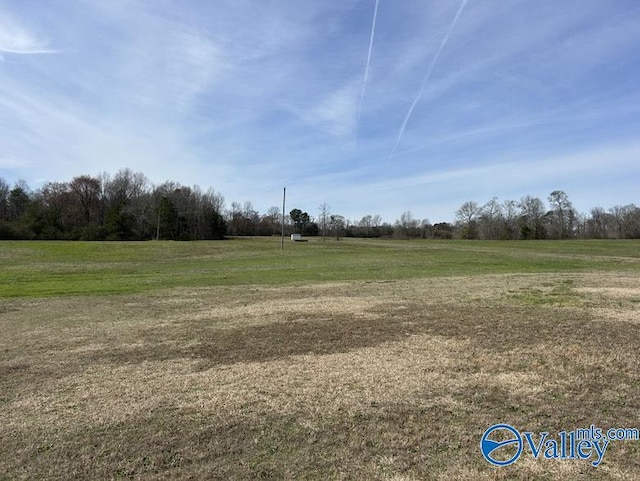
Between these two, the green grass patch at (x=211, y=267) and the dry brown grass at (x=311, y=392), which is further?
the green grass patch at (x=211, y=267)

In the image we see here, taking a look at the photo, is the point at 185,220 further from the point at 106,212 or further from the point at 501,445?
the point at 501,445

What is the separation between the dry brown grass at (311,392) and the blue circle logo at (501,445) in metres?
0.09

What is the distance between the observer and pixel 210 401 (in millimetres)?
4590

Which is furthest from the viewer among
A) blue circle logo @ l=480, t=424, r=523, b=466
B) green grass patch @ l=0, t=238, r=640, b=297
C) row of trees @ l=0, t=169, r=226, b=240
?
row of trees @ l=0, t=169, r=226, b=240

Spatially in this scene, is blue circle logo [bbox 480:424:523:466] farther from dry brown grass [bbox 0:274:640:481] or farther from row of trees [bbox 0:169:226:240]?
row of trees [bbox 0:169:226:240]

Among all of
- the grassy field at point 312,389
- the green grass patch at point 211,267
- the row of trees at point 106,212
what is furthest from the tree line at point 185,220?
the grassy field at point 312,389

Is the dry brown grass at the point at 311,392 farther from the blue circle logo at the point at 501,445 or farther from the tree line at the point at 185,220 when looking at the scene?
the tree line at the point at 185,220

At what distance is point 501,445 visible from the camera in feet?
11.7

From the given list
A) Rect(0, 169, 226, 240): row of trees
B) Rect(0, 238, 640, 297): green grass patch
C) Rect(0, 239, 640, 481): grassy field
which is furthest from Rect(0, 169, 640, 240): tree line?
Rect(0, 239, 640, 481): grassy field

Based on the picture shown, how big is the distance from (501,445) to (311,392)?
2.06m

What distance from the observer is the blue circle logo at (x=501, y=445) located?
11.0 feet

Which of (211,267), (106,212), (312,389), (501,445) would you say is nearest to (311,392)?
(312,389)

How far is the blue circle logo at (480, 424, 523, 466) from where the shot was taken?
3359 millimetres

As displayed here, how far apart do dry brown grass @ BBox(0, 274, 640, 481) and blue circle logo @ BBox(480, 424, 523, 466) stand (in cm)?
9
